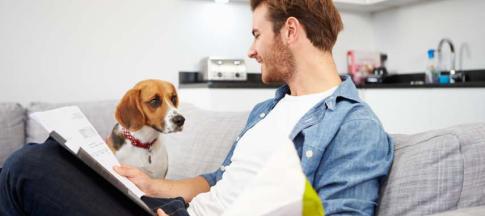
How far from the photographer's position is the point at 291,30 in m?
1.16

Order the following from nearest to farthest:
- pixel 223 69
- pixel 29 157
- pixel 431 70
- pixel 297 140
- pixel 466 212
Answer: pixel 466 212
pixel 29 157
pixel 297 140
pixel 223 69
pixel 431 70

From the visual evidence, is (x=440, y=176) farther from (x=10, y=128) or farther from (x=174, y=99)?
(x=10, y=128)

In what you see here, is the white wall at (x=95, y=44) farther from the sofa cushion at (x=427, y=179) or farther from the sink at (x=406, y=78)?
the sofa cushion at (x=427, y=179)

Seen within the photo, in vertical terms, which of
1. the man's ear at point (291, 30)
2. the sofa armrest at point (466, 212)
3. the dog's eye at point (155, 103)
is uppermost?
the man's ear at point (291, 30)

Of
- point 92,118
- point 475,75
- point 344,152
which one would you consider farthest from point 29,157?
point 475,75

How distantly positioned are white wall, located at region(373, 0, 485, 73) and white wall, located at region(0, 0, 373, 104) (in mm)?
1394

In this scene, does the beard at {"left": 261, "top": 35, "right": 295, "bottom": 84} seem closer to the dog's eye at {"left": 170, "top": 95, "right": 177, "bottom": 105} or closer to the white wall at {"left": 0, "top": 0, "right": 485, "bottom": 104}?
the dog's eye at {"left": 170, "top": 95, "right": 177, "bottom": 105}

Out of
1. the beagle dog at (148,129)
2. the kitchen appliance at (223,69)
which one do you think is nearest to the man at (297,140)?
→ the beagle dog at (148,129)

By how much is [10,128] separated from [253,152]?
1.39 m

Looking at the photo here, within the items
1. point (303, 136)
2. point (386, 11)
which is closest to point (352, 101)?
point (303, 136)

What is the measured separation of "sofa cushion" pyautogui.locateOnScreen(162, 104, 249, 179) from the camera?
1496 mm

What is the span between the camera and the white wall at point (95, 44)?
2.32 m

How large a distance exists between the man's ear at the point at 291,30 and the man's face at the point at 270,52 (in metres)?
0.02

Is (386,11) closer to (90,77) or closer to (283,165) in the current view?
(90,77)
